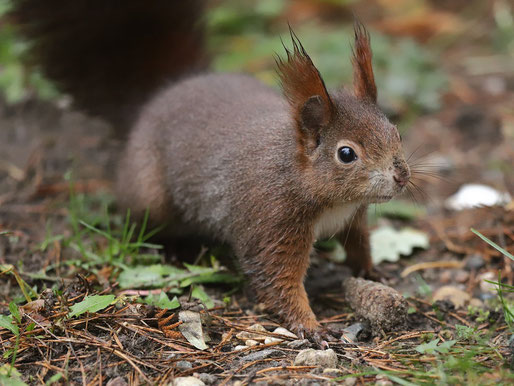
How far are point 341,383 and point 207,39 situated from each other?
279 cm

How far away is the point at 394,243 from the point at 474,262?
18.4 inches

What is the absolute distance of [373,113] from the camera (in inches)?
107

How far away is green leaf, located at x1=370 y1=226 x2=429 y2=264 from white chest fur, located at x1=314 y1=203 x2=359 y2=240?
609 mm

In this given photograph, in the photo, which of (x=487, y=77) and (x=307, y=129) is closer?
(x=307, y=129)

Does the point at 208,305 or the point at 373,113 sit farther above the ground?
the point at 373,113

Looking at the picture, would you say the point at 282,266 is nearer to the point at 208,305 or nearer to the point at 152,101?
the point at 208,305

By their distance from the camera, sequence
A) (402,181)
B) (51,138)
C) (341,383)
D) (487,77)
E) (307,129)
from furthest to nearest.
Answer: (487,77), (51,138), (307,129), (402,181), (341,383)

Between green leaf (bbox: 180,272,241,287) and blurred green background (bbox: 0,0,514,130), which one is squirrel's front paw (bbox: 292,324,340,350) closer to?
green leaf (bbox: 180,272,241,287)

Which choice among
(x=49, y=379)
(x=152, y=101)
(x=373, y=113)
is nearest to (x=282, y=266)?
(x=373, y=113)

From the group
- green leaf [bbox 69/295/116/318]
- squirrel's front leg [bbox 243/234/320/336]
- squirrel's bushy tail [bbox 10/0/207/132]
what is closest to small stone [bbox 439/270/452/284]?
squirrel's front leg [bbox 243/234/320/336]

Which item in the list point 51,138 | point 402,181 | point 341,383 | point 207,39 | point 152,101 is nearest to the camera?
point 341,383

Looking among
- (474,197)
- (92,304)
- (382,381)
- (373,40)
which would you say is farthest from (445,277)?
(373,40)

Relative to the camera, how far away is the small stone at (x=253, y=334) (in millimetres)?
2582

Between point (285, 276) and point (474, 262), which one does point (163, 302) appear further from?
point (474, 262)
